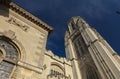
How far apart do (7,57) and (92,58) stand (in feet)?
51.9

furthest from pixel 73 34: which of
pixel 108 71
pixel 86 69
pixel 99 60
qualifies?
pixel 108 71

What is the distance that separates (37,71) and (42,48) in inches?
98.8

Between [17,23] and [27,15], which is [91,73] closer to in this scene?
[27,15]

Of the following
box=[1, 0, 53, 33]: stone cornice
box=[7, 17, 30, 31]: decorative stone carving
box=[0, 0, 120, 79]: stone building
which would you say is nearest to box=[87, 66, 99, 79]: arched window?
box=[0, 0, 120, 79]: stone building

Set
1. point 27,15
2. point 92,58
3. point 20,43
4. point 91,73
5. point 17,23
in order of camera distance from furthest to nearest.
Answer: point 92,58
point 91,73
point 27,15
point 17,23
point 20,43

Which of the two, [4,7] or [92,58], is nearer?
[4,7]

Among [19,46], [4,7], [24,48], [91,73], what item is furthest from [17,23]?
[91,73]

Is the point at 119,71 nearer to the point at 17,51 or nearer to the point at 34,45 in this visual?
the point at 34,45

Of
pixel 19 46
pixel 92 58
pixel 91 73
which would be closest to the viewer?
pixel 19 46

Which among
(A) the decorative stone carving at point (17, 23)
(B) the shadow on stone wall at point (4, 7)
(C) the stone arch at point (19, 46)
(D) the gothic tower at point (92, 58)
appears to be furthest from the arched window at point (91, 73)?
(B) the shadow on stone wall at point (4, 7)

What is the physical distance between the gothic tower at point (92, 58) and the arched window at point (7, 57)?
12602 mm

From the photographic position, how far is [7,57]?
9.09 meters

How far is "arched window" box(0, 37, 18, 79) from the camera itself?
8266 millimetres

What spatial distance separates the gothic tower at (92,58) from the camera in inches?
723
